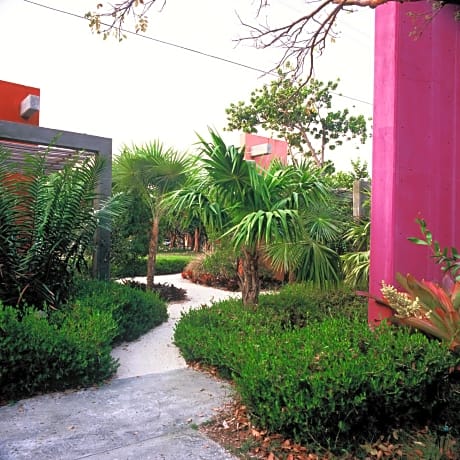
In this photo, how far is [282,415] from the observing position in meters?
2.89

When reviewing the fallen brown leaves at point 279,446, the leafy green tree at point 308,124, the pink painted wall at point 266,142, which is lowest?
the fallen brown leaves at point 279,446

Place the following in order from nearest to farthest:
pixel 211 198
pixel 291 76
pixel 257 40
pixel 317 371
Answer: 1. pixel 317 371
2. pixel 257 40
3. pixel 291 76
4. pixel 211 198

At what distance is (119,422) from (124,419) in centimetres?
6

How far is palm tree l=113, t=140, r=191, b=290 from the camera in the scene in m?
8.55

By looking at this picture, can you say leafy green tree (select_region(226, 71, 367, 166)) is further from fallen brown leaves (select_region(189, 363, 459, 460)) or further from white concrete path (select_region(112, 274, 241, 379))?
fallen brown leaves (select_region(189, 363, 459, 460))

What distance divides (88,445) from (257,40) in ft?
12.4

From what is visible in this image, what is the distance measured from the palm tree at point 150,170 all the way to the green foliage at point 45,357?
4617mm

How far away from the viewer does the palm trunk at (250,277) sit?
5.82 metres

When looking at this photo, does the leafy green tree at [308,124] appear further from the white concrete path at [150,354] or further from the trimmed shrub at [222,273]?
the white concrete path at [150,354]

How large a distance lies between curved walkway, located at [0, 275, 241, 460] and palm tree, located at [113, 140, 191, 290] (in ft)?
15.1

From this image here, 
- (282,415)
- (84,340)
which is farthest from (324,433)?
(84,340)

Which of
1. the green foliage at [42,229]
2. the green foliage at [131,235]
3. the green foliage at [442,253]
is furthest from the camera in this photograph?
the green foliage at [131,235]

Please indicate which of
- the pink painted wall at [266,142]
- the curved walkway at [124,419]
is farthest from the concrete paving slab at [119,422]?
the pink painted wall at [266,142]

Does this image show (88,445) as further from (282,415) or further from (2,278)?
(2,278)
